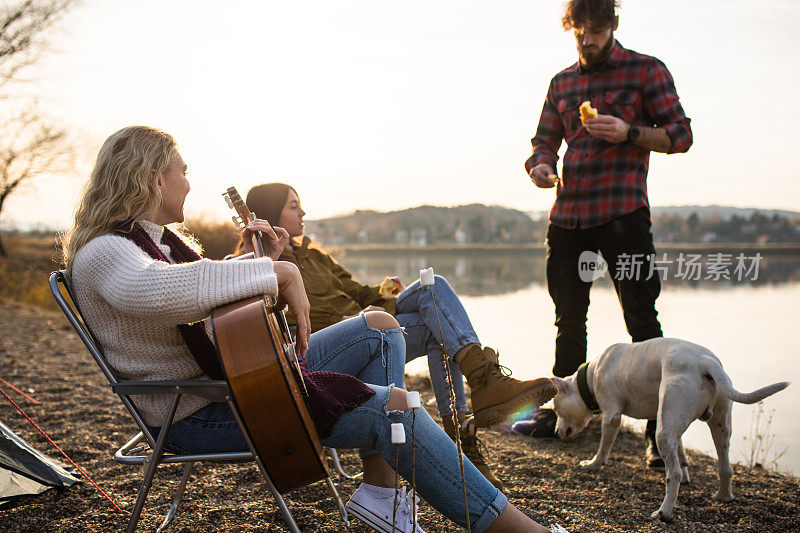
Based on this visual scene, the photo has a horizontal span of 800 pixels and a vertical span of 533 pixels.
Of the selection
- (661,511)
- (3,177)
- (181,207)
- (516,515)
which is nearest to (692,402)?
(661,511)

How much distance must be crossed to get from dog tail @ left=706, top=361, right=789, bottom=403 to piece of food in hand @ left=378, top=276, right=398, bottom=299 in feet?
5.31

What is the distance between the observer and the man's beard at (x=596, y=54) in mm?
3670

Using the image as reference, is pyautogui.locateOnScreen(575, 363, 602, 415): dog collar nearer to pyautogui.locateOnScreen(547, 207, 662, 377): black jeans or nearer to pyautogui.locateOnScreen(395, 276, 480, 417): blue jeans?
pyautogui.locateOnScreen(547, 207, 662, 377): black jeans

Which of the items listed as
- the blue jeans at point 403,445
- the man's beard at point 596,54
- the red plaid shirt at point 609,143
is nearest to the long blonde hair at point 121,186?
the blue jeans at point 403,445

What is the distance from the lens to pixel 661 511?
2.77 m

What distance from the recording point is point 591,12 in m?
3.52

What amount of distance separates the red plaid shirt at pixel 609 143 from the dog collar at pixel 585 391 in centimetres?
89

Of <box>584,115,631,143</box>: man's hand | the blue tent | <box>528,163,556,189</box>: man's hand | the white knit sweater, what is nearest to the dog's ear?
<box>528,163,556,189</box>: man's hand

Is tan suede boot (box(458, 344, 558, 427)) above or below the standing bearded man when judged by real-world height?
below

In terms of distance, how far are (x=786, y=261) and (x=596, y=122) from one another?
35.5 meters

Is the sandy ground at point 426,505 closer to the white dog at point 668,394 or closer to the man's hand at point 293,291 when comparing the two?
the white dog at point 668,394

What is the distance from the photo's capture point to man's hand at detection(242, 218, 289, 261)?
8.25ft

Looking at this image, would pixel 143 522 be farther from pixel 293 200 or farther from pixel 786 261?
pixel 786 261

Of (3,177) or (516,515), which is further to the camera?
(3,177)
